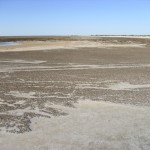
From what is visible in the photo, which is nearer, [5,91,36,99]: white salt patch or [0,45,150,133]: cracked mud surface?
[0,45,150,133]: cracked mud surface

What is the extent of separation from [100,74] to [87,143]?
9.35m

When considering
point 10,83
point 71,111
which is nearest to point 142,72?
point 10,83

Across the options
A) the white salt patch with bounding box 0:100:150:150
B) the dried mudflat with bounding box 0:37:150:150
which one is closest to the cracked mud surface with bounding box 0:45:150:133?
Result: the dried mudflat with bounding box 0:37:150:150

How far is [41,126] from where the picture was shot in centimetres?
826

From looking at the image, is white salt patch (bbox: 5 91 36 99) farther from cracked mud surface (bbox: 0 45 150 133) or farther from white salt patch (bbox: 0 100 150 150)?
white salt patch (bbox: 0 100 150 150)

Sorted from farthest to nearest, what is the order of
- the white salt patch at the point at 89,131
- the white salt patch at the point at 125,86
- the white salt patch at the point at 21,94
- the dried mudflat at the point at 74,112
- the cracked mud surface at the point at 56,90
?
the white salt patch at the point at 125,86 < the white salt patch at the point at 21,94 < the cracked mud surface at the point at 56,90 < the dried mudflat at the point at 74,112 < the white salt patch at the point at 89,131

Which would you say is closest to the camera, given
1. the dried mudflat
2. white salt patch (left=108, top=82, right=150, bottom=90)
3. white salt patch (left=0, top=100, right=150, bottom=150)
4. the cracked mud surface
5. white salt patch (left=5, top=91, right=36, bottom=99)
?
white salt patch (left=0, top=100, right=150, bottom=150)

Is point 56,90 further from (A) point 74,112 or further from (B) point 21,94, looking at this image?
(A) point 74,112

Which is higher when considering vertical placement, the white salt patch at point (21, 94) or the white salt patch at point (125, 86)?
the white salt patch at point (125, 86)

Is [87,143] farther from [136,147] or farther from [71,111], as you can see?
[71,111]

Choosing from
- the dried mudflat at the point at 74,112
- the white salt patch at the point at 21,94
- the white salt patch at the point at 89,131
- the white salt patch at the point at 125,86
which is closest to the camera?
the white salt patch at the point at 89,131

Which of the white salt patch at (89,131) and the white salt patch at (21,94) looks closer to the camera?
the white salt patch at (89,131)

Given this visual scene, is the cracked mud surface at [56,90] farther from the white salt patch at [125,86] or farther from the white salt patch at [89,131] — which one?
A: the white salt patch at [89,131]

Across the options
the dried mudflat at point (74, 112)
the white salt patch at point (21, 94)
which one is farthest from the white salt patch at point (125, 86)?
→ the white salt patch at point (21, 94)
